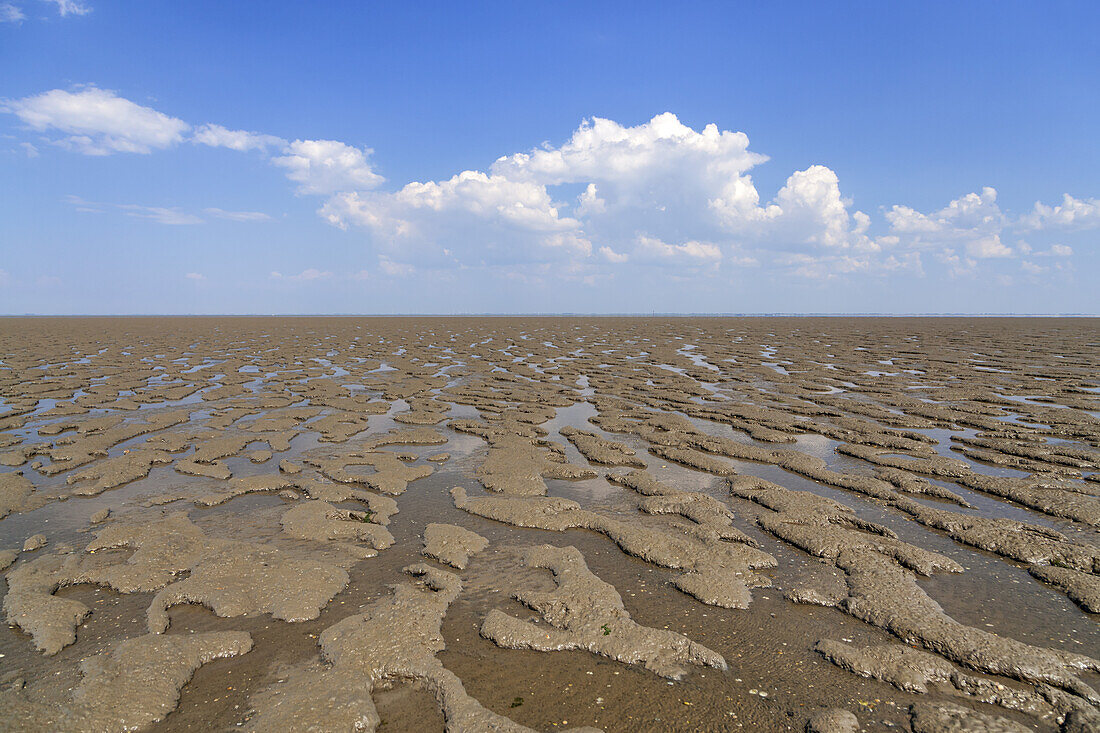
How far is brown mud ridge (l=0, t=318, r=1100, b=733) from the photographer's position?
10.2 feet

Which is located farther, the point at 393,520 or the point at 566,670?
the point at 393,520

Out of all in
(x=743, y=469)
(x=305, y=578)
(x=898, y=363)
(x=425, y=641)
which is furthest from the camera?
(x=898, y=363)

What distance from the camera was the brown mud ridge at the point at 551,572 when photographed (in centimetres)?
311

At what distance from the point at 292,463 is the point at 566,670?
20.1 ft

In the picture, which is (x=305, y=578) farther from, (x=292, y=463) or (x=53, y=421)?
(x=53, y=421)

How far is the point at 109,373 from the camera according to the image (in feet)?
58.2

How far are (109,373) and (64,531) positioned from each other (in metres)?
15.9

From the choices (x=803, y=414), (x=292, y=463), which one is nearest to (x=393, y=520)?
(x=292, y=463)

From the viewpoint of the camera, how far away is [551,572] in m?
4.73

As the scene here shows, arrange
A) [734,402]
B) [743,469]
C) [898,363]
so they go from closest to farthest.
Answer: [743,469] → [734,402] → [898,363]

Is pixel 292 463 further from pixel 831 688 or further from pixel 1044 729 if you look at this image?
pixel 1044 729

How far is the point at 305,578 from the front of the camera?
4504mm

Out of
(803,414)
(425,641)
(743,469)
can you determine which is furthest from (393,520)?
(803,414)

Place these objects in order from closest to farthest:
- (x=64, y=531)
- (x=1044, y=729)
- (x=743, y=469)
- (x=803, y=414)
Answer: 1. (x=1044, y=729)
2. (x=64, y=531)
3. (x=743, y=469)
4. (x=803, y=414)
